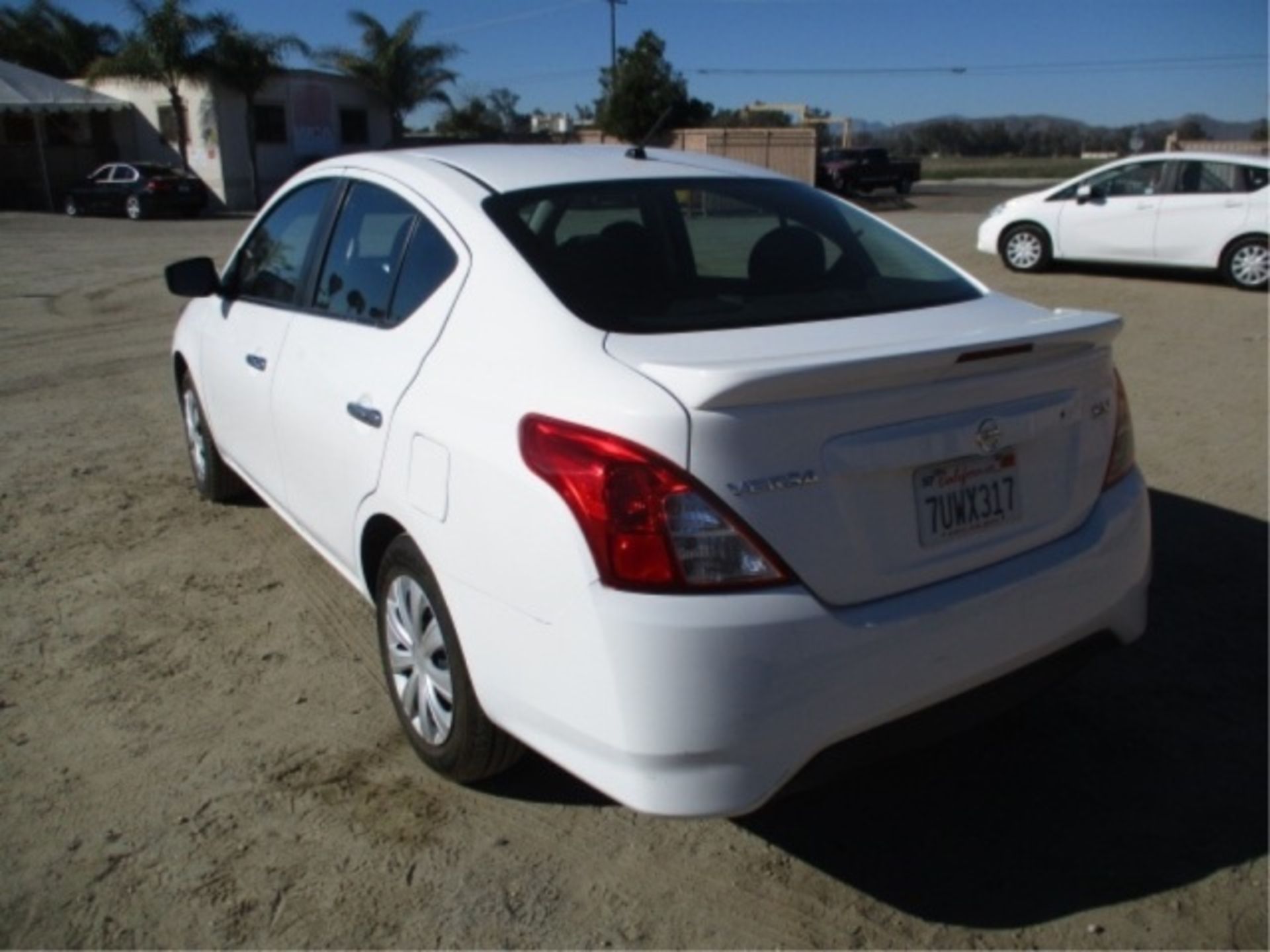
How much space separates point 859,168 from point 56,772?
120 feet

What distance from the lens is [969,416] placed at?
7.78 ft

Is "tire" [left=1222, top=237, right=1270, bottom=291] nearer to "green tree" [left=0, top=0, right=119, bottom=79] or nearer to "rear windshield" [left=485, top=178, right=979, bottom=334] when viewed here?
"rear windshield" [left=485, top=178, right=979, bottom=334]

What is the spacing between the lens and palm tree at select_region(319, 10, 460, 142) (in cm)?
3947

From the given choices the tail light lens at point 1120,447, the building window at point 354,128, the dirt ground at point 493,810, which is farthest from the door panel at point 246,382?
the building window at point 354,128

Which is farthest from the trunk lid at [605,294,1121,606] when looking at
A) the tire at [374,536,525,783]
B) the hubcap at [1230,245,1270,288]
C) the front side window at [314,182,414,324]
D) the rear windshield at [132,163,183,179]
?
the rear windshield at [132,163,183,179]

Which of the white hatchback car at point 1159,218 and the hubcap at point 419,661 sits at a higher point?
the white hatchback car at point 1159,218

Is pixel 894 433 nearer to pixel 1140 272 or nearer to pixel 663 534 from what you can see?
pixel 663 534

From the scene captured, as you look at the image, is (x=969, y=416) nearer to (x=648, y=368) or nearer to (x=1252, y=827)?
(x=648, y=368)

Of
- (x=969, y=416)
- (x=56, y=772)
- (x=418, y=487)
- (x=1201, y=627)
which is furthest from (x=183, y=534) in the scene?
(x=1201, y=627)

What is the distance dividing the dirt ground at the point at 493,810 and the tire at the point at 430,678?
0.14 meters

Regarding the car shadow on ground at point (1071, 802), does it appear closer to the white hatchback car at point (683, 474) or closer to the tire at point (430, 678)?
the white hatchback car at point (683, 474)

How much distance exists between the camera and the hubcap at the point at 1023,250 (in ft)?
45.2

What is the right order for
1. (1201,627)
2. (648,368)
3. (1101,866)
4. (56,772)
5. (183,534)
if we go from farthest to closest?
(183,534)
(1201,627)
(56,772)
(1101,866)
(648,368)

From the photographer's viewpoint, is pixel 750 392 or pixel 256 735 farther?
pixel 256 735
